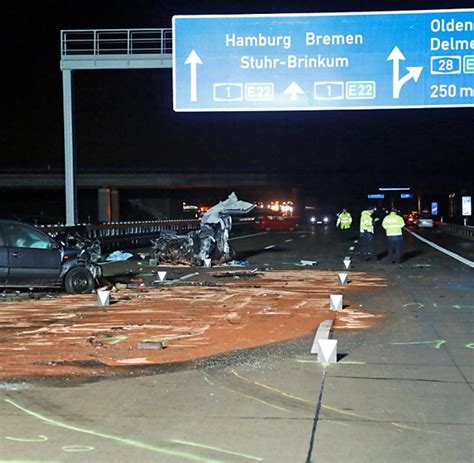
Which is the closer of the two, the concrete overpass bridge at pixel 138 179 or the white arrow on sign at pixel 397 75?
the white arrow on sign at pixel 397 75

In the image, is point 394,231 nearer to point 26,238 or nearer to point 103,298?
point 103,298

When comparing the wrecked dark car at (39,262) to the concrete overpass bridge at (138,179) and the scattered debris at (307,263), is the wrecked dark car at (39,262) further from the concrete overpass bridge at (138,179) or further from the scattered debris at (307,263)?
the concrete overpass bridge at (138,179)

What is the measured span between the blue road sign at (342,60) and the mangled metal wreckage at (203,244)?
3.84 meters

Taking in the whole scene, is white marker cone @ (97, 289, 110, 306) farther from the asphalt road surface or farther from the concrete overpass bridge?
the concrete overpass bridge

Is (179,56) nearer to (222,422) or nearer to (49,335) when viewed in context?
(49,335)

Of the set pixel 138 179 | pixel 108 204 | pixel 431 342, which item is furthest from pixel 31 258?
pixel 108 204

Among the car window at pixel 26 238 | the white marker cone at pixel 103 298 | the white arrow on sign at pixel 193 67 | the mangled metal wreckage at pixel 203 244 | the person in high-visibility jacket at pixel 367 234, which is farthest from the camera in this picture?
the person in high-visibility jacket at pixel 367 234

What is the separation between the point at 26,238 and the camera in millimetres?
13602

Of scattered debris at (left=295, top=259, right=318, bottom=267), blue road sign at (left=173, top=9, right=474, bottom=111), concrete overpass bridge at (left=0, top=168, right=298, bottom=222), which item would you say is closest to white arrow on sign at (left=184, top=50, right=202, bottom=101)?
blue road sign at (left=173, top=9, right=474, bottom=111)

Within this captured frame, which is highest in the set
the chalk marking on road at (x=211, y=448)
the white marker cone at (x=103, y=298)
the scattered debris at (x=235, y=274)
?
the white marker cone at (x=103, y=298)

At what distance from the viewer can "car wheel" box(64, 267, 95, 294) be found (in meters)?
14.0

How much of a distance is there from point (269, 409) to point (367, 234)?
57.2ft

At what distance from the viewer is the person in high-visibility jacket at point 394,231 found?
856 inches

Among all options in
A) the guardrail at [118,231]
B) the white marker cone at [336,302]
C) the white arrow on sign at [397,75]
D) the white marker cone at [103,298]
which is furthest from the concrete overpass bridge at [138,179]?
the white marker cone at [336,302]
